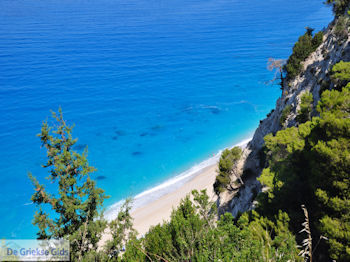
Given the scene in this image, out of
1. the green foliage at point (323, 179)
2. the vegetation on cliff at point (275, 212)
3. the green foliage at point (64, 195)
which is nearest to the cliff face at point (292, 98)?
the vegetation on cliff at point (275, 212)

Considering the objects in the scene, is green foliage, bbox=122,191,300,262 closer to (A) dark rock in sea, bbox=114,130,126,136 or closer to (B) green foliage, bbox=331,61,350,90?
(B) green foliage, bbox=331,61,350,90

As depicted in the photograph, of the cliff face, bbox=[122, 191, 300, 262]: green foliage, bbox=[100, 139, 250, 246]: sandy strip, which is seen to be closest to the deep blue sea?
Answer: bbox=[100, 139, 250, 246]: sandy strip

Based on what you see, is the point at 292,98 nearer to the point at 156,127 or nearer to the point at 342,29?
the point at 342,29

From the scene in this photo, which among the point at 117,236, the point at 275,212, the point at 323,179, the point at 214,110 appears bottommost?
the point at 275,212

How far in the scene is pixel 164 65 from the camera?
72.4m

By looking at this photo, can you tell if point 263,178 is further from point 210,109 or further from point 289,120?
point 210,109

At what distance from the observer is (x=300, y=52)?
25094 mm

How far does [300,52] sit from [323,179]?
1998 cm

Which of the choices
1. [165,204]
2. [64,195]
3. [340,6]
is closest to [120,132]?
[165,204]

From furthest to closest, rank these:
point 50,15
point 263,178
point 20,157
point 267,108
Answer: point 50,15 → point 267,108 → point 20,157 → point 263,178

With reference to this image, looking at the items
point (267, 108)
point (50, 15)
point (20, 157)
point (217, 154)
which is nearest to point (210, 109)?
point (267, 108)

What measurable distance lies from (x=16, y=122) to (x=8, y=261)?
1898 inches

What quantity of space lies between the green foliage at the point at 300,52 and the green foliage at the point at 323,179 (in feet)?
43.3

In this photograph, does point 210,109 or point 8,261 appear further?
point 210,109
